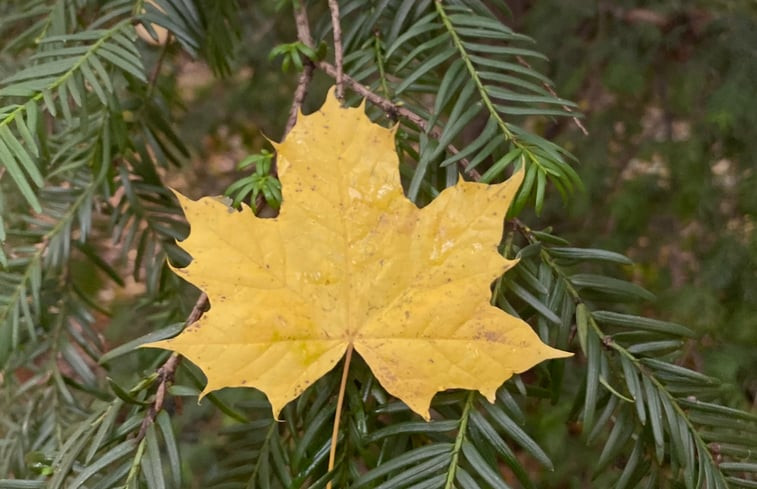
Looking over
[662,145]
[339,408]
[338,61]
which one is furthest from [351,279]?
[662,145]

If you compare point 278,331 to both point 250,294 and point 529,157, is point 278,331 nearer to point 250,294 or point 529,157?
point 250,294

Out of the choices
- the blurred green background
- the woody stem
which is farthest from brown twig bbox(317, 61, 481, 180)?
the blurred green background

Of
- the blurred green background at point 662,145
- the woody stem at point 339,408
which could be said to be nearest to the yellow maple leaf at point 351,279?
the woody stem at point 339,408

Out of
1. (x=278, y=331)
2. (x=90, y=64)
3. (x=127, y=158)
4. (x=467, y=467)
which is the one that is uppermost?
(x=90, y=64)

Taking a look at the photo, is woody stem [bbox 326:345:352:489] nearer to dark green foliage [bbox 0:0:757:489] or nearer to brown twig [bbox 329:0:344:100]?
dark green foliage [bbox 0:0:757:489]

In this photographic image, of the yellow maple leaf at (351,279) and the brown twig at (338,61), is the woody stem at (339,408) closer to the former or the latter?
the yellow maple leaf at (351,279)

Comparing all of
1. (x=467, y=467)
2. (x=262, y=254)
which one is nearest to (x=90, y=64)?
(x=262, y=254)
